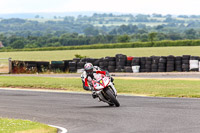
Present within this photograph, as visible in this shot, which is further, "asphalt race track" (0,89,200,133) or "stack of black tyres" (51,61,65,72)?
"stack of black tyres" (51,61,65,72)

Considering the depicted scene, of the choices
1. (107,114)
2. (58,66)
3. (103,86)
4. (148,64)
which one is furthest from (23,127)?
(58,66)

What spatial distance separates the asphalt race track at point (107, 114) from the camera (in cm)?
1199

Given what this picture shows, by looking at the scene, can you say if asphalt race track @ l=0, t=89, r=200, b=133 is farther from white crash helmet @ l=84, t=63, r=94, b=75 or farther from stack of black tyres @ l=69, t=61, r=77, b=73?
stack of black tyres @ l=69, t=61, r=77, b=73

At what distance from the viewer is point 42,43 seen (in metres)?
115

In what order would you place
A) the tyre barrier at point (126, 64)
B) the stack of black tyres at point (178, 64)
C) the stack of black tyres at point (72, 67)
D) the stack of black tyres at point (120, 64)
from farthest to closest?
the stack of black tyres at point (72, 67) < the stack of black tyres at point (120, 64) < the stack of black tyres at point (178, 64) < the tyre barrier at point (126, 64)

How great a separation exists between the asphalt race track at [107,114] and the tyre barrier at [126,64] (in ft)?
57.0

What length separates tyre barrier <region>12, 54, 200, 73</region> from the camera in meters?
37.5

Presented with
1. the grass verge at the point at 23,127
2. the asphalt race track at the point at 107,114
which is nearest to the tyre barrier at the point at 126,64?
the asphalt race track at the point at 107,114

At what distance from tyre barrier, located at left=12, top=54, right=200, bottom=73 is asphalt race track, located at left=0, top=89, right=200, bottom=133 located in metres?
17.4

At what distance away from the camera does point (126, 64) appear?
40.3 meters

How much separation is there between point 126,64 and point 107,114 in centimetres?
2550

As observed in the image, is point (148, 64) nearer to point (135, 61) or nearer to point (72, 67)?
point (135, 61)

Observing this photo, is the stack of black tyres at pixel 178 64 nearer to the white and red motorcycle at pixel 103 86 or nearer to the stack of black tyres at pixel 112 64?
the stack of black tyres at pixel 112 64

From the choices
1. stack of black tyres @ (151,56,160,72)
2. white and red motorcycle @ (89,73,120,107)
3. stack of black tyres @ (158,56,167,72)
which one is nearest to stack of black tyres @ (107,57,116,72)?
stack of black tyres @ (151,56,160,72)
